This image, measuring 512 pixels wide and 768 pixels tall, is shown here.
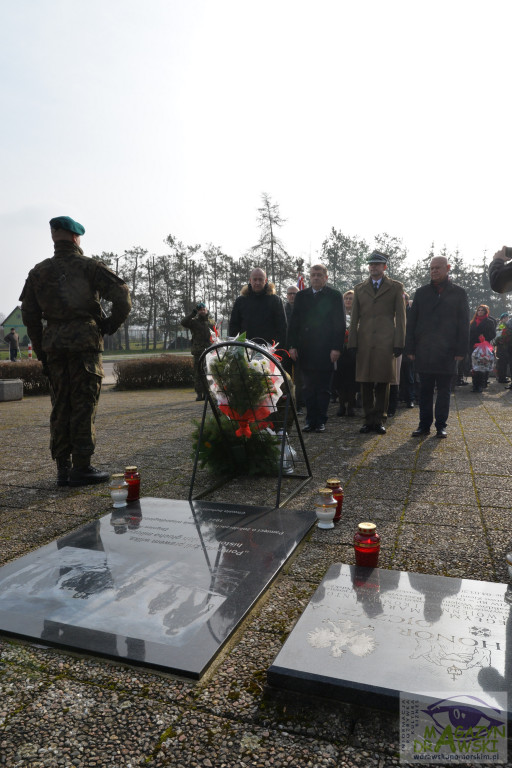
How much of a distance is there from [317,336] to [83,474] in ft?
11.0

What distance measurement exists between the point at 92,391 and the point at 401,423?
4527mm

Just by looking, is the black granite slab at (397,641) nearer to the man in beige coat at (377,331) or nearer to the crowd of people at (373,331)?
the crowd of people at (373,331)

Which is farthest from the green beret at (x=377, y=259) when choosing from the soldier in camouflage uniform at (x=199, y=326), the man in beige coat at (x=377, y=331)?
the soldier in camouflage uniform at (x=199, y=326)

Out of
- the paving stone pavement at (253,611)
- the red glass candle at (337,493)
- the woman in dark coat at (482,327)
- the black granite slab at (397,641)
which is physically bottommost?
the paving stone pavement at (253,611)

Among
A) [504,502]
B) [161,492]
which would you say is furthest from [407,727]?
[161,492]

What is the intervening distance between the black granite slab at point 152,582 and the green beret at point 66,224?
2484 mm

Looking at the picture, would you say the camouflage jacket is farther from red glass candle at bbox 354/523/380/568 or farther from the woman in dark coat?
the woman in dark coat

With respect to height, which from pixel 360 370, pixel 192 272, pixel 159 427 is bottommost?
pixel 159 427

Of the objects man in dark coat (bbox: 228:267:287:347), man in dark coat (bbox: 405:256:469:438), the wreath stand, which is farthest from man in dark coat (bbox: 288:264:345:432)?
the wreath stand

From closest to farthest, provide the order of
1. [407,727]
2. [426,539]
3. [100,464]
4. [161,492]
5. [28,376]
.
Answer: [407,727] → [426,539] → [161,492] → [100,464] → [28,376]

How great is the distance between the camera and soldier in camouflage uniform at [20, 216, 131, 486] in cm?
425

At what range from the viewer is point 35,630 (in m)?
2.08

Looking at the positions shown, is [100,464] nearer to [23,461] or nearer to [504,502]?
[23,461]

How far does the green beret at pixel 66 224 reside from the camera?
429 cm
